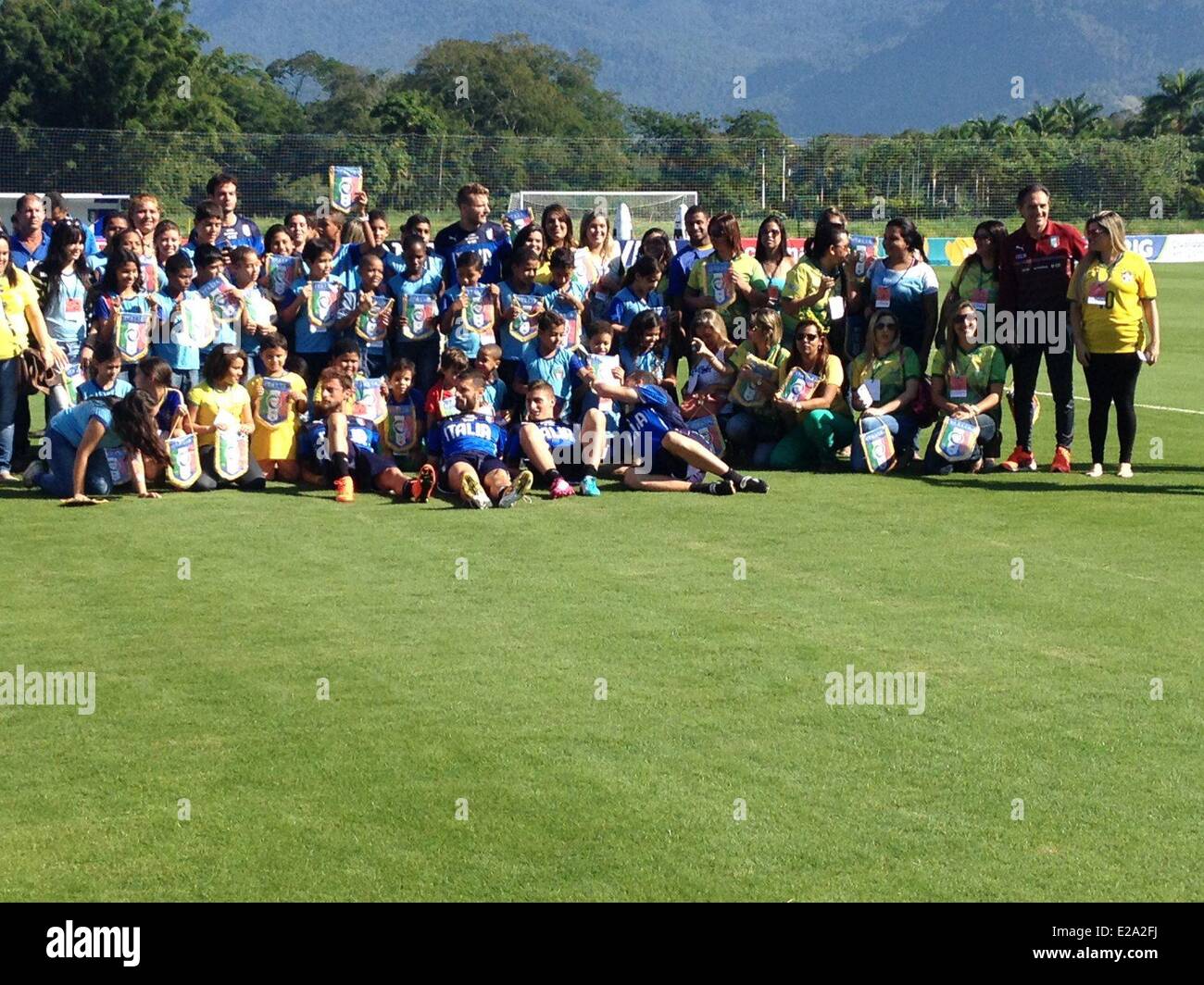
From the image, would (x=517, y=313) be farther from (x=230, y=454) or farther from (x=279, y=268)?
(x=230, y=454)

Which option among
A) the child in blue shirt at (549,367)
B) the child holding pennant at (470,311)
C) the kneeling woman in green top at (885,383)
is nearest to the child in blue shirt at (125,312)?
the child holding pennant at (470,311)

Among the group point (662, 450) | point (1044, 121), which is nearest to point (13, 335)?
point (662, 450)

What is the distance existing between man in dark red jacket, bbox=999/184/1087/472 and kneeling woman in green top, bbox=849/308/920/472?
0.75 metres

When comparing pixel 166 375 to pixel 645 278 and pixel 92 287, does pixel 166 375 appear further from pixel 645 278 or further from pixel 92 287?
pixel 645 278

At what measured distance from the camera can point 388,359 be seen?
12.7 meters

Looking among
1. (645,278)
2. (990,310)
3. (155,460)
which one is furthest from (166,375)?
(990,310)

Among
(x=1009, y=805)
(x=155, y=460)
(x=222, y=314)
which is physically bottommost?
(x=1009, y=805)

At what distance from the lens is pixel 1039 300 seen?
12.0 metres

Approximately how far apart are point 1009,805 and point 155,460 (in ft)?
24.4

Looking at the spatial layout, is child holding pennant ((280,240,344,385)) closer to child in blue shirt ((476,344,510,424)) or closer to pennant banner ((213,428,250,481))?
pennant banner ((213,428,250,481))

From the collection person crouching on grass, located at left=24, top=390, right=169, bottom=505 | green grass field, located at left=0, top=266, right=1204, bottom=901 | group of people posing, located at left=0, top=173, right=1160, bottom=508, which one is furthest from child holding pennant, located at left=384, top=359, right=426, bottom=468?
person crouching on grass, located at left=24, top=390, right=169, bottom=505

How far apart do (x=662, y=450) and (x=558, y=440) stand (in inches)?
29.2

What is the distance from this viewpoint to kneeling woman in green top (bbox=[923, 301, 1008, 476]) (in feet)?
39.8

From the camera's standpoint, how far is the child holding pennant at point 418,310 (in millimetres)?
12406
